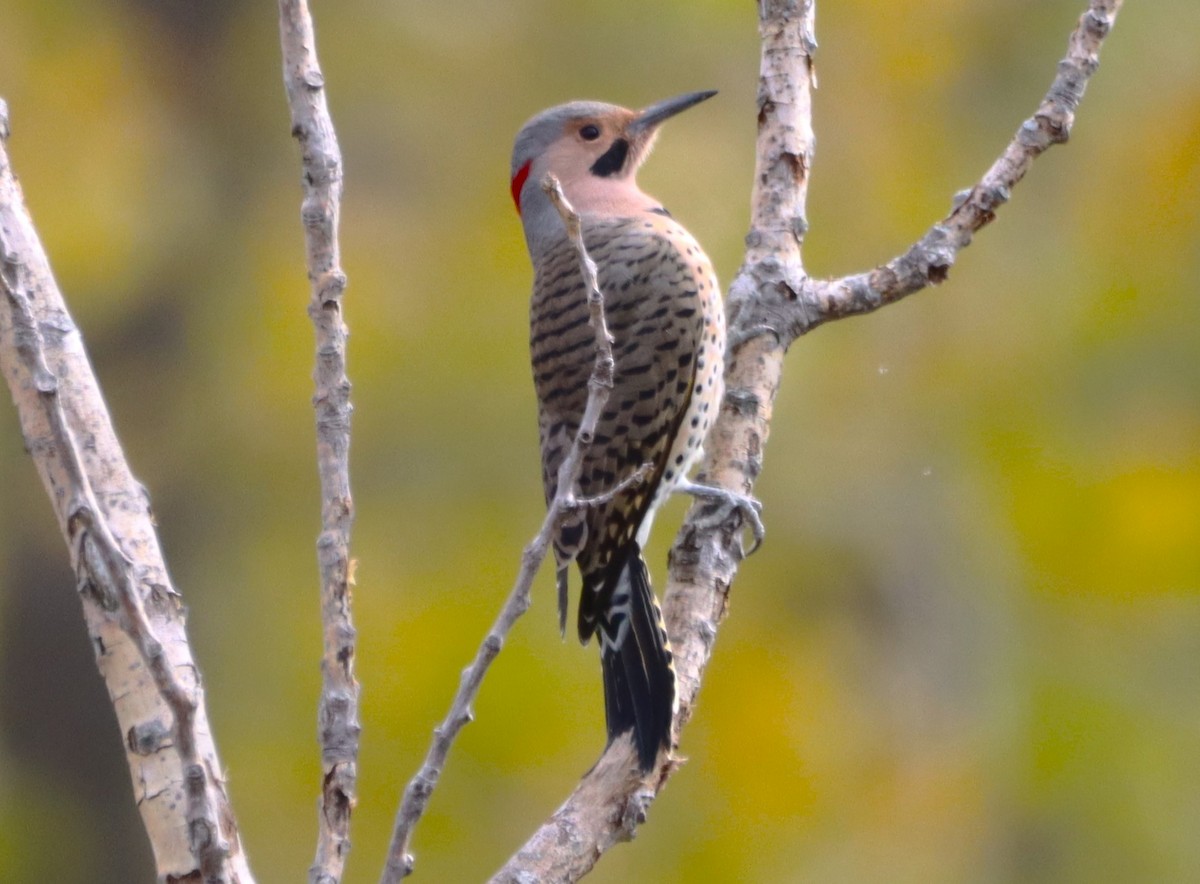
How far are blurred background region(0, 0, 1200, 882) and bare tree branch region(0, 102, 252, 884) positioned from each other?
5.64m

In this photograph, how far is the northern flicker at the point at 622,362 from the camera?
9.89 feet

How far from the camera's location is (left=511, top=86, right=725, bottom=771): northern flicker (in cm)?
301

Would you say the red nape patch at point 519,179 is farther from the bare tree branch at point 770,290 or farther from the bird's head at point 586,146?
the bare tree branch at point 770,290

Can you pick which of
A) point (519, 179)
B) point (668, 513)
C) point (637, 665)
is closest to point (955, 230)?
point (637, 665)

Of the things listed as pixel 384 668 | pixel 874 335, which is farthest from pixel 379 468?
pixel 874 335

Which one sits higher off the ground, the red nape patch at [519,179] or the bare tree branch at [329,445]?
the red nape patch at [519,179]

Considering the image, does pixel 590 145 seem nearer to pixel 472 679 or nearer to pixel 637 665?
pixel 637 665

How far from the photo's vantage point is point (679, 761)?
2.64 meters

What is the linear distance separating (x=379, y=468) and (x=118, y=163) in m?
2.31

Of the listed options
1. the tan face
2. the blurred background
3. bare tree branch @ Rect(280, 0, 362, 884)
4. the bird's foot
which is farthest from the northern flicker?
the blurred background

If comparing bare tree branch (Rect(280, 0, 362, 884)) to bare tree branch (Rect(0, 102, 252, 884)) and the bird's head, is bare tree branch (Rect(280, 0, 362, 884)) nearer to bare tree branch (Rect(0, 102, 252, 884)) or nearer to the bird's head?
bare tree branch (Rect(0, 102, 252, 884))

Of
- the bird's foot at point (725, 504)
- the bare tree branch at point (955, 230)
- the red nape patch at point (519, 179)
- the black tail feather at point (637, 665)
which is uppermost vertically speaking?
the red nape patch at point (519, 179)

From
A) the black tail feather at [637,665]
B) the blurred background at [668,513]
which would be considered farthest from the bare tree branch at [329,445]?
the blurred background at [668,513]

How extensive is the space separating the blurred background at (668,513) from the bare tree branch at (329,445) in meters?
5.63
